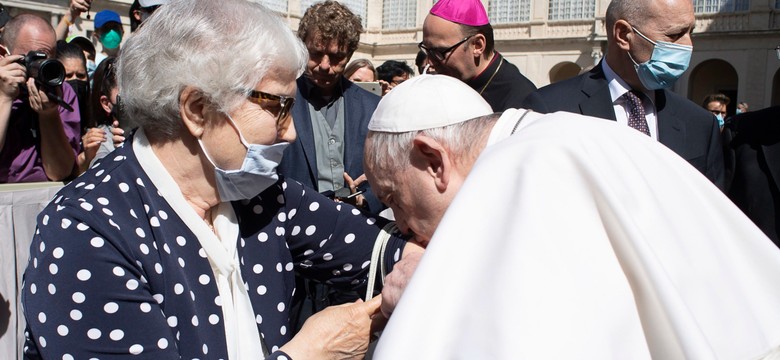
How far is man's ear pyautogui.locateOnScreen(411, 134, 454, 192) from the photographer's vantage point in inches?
74.6

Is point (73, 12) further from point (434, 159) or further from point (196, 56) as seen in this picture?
point (434, 159)

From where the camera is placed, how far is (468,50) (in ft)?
14.1

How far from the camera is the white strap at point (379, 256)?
251 cm

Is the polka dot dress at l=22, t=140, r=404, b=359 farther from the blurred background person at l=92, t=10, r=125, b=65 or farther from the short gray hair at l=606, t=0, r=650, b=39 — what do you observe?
the blurred background person at l=92, t=10, r=125, b=65

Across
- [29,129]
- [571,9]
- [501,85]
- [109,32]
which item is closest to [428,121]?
[501,85]

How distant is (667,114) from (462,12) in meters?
1.29

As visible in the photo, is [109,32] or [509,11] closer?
[109,32]

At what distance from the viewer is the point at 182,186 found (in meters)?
2.16

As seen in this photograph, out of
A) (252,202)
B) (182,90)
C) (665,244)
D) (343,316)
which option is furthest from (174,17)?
(665,244)

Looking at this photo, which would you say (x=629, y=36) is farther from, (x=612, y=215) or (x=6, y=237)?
(x=6, y=237)

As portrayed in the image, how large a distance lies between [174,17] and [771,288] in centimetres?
155

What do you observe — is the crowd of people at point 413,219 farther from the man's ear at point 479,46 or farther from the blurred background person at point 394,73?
the blurred background person at point 394,73

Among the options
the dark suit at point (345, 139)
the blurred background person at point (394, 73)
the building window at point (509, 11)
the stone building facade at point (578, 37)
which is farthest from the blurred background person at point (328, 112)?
the building window at point (509, 11)

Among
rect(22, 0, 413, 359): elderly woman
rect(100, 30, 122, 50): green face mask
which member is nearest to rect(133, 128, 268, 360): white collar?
rect(22, 0, 413, 359): elderly woman
